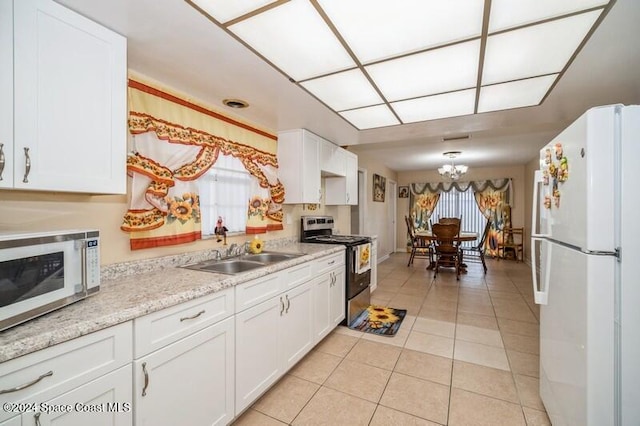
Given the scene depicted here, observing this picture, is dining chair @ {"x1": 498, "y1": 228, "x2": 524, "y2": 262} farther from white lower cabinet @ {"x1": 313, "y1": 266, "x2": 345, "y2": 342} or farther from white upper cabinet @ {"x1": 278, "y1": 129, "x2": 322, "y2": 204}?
white upper cabinet @ {"x1": 278, "y1": 129, "x2": 322, "y2": 204}

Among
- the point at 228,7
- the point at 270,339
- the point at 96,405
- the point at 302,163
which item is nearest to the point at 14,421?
the point at 96,405

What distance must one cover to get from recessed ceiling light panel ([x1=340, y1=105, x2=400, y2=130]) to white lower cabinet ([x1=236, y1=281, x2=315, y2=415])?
1.63 metres

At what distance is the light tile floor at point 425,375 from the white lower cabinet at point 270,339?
5.8 inches

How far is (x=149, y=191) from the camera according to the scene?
1.76 m

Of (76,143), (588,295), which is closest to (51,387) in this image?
(76,143)

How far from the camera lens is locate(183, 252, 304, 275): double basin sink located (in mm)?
2021

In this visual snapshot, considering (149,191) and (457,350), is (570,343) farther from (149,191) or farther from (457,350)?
(149,191)

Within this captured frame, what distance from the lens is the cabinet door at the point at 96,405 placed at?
0.88m

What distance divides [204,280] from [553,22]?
221cm

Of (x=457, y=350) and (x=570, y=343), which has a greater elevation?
(x=570, y=343)

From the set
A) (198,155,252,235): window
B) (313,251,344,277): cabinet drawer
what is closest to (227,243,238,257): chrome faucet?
(198,155,252,235): window

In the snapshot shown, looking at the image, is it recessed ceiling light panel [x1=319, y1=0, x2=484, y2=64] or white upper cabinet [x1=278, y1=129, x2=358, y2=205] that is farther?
white upper cabinet [x1=278, y1=129, x2=358, y2=205]

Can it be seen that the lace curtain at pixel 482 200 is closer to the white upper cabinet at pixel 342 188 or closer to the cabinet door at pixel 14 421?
the white upper cabinet at pixel 342 188

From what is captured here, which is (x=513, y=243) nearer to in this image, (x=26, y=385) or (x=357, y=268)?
(x=357, y=268)
